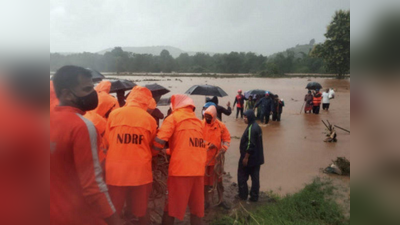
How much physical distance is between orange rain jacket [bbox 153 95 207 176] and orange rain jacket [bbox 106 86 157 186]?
208 millimetres

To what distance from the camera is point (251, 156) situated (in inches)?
171

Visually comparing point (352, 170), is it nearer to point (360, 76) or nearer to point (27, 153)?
point (360, 76)

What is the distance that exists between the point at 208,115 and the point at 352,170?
9.53ft

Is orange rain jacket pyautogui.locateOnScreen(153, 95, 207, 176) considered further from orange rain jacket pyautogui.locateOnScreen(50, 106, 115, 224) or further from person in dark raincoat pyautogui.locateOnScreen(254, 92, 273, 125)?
person in dark raincoat pyautogui.locateOnScreen(254, 92, 273, 125)

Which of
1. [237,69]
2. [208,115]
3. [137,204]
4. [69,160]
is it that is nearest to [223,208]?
[208,115]

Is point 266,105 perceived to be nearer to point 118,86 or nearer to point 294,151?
point 294,151

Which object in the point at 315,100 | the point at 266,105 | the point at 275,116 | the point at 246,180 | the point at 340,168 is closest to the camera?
the point at 246,180

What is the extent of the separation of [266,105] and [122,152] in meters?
10.5

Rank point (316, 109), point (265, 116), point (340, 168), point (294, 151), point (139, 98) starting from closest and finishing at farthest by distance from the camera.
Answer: point (139, 98) → point (340, 168) → point (294, 151) → point (265, 116) → point (316, 109)

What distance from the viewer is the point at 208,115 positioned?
4.15 metres

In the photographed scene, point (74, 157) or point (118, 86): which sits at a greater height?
point (118, 86)

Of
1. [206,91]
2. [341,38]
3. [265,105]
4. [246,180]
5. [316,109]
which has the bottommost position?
[246,180]

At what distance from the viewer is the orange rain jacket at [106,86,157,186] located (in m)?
2.66

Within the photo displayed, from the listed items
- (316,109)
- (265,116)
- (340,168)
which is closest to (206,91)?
(340,168)
